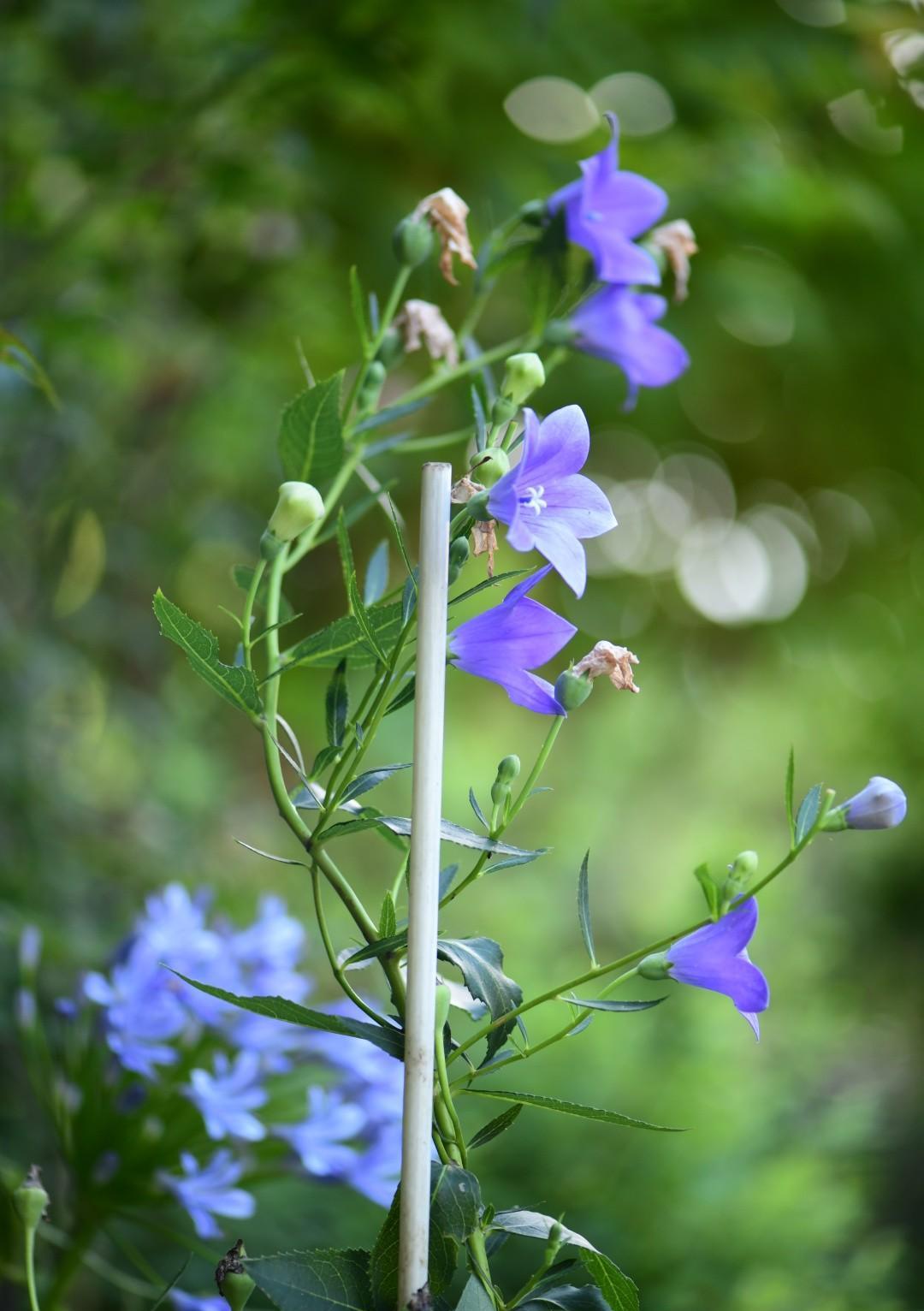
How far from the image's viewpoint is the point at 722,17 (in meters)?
0.75

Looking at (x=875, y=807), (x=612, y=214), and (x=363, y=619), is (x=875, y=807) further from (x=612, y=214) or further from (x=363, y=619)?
(x=612, y=214)

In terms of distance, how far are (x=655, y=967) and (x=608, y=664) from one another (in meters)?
0.08

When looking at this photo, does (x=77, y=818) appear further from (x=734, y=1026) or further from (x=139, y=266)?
(x=734, y=1026)

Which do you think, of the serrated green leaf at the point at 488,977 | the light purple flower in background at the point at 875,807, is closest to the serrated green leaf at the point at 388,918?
the serrated green leaf at the point at 488,977

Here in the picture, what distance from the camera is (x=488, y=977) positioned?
10.6 inches

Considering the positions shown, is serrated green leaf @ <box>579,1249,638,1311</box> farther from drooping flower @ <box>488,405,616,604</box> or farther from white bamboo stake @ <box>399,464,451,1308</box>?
drooping flower @ <box>488,405,616,604</box>

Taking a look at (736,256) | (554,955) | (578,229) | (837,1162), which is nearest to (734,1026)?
(837,1162)

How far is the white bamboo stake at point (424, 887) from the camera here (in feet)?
0.83

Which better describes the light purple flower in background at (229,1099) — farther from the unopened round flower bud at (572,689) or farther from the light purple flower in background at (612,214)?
the light purple flower in background at (612,214)

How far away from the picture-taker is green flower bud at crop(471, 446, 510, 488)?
28cm

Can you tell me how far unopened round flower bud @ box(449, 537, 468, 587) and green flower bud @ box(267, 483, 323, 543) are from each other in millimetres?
34

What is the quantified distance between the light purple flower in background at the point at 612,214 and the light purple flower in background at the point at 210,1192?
0.34 m

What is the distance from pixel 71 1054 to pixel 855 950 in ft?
7.32

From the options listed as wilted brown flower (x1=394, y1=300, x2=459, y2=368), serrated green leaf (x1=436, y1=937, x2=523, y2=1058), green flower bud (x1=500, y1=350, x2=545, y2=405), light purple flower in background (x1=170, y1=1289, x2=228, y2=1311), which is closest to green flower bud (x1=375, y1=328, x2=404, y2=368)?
wilted brown flower (x1=394, y1=300, x2=459, y2=368)
